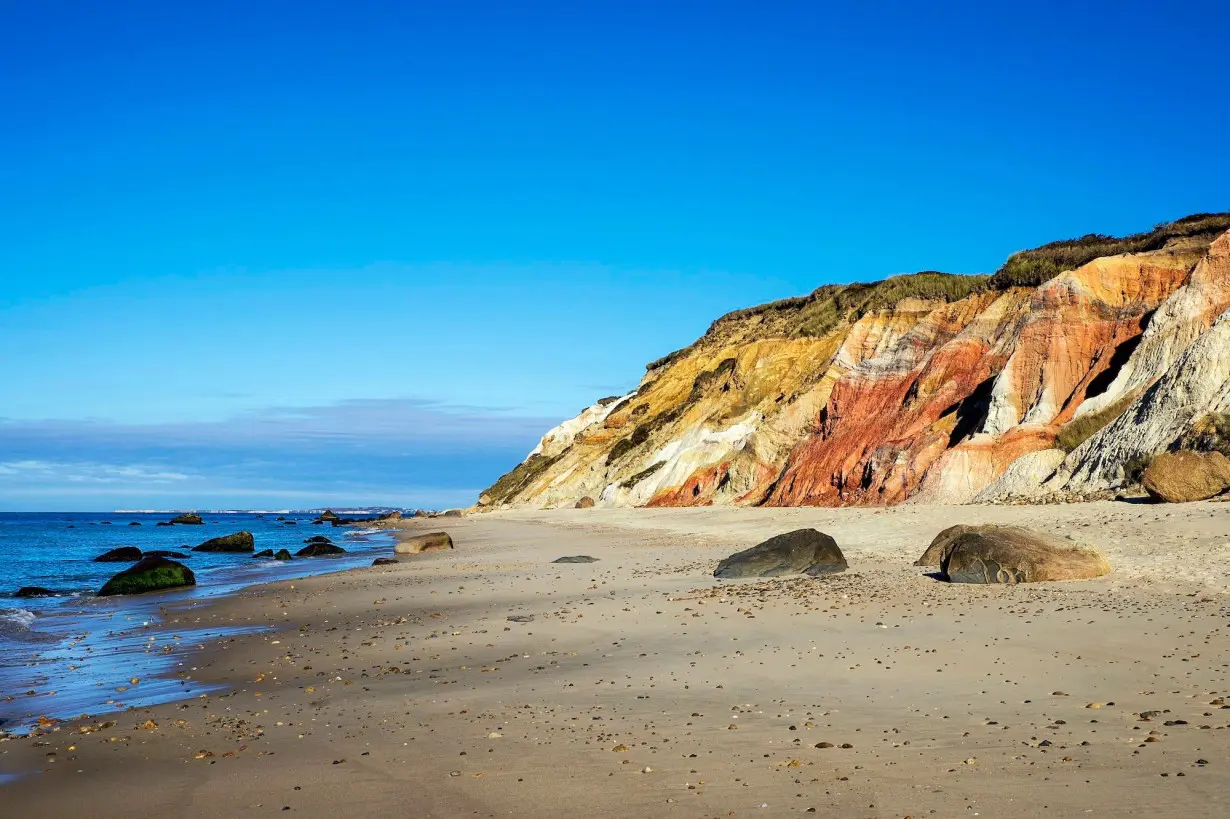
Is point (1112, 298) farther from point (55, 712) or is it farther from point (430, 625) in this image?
point (55, 712)

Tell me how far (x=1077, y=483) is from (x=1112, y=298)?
1558 centimetres

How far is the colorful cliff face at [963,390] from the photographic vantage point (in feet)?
95.0

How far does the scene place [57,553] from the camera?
48969 mm

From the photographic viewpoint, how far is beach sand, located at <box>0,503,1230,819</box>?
252 inches

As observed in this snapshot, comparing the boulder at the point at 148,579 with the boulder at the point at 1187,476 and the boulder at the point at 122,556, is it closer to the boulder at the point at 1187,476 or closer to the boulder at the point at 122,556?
the boulder at the point at 122,556

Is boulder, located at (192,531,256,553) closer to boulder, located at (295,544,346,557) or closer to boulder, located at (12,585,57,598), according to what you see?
boulder, located at (295,544,346,557)

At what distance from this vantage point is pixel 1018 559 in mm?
14867

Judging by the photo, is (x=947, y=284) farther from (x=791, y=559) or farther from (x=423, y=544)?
(x=791, y=559)

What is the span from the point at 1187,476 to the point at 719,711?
52.7ft

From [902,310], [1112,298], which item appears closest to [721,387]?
[902,310]

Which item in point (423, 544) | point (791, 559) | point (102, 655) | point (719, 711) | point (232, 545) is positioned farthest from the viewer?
point (232, 545)

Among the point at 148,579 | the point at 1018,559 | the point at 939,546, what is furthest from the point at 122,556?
the point at 1018,559

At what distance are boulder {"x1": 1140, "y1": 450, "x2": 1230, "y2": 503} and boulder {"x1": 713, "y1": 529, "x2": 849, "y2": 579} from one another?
7.32m

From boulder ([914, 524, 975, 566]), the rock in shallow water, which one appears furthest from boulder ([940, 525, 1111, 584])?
boulder ([914, 524, 975, 566])
